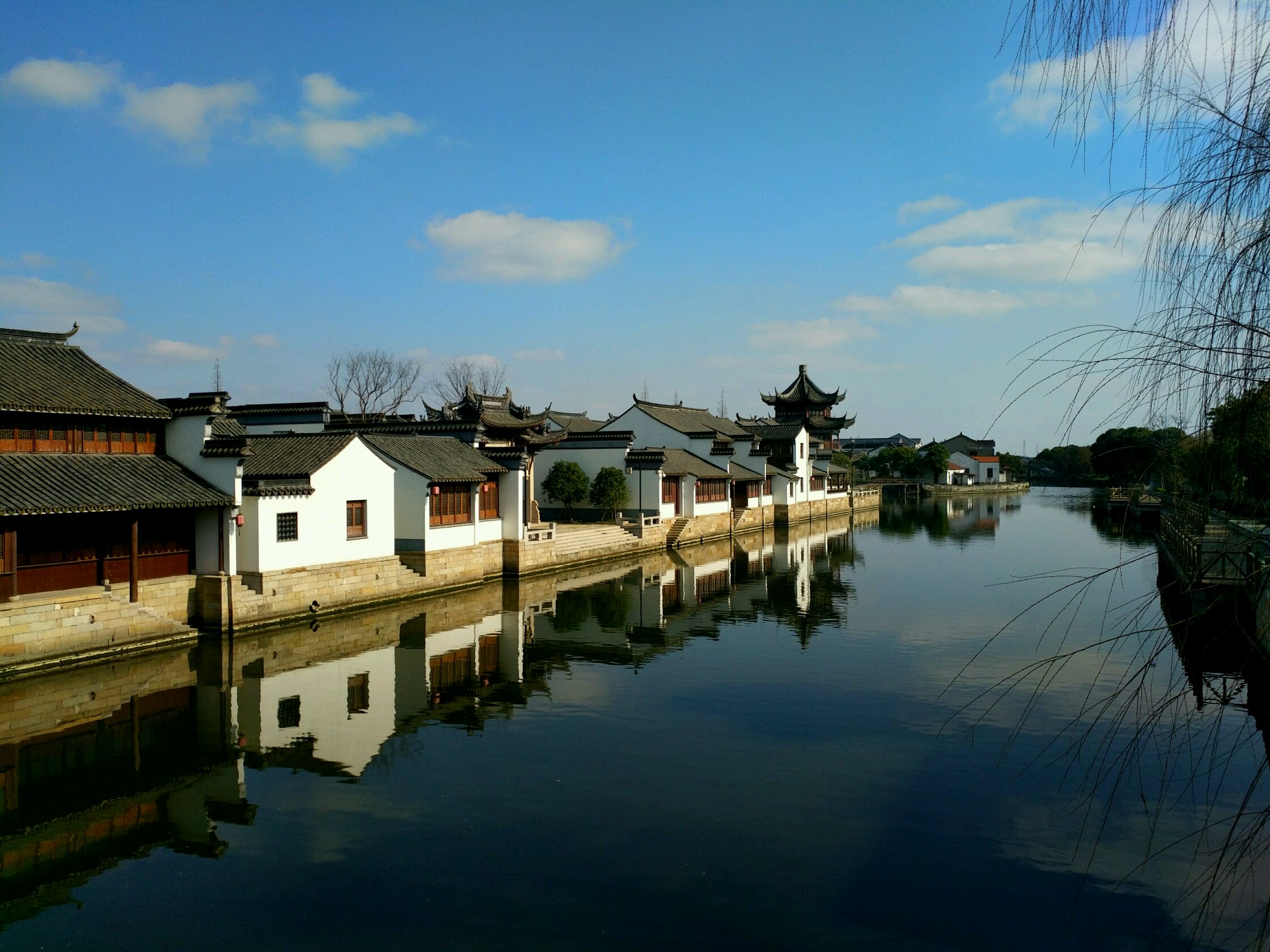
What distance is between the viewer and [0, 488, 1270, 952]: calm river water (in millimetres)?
6379

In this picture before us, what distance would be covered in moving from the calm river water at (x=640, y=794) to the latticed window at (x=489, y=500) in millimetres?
7546

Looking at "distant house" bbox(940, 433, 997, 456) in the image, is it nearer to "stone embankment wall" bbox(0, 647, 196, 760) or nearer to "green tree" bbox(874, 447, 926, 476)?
"green tree" bbox(874, 447, 926, 476)

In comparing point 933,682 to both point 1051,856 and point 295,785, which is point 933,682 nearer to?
point 1051,856

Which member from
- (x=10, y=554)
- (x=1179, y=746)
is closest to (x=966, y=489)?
(x=10, y=554)

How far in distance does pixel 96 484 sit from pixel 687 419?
32259mm

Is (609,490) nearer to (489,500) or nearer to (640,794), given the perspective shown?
(489,500)

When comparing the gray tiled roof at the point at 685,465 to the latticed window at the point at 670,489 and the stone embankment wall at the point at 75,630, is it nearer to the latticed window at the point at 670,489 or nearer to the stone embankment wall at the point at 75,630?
the latticed window at the point at 670,489

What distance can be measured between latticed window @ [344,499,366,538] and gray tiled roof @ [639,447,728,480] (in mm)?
15531

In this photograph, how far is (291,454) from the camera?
1941 centimetres

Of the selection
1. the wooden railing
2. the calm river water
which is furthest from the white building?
the calm river water

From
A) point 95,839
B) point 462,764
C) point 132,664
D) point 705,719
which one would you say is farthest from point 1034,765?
point 132,664

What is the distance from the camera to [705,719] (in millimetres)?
11586

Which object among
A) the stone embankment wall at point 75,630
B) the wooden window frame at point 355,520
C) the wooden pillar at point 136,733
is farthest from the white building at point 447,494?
the wooden pillar at point 136,733

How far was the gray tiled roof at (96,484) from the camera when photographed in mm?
13148
